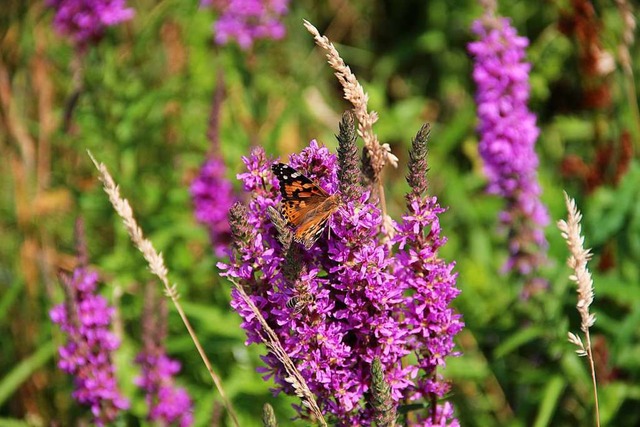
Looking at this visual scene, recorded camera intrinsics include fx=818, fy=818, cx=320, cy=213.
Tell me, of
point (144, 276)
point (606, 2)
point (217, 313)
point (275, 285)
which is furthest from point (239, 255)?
point (606, 2)

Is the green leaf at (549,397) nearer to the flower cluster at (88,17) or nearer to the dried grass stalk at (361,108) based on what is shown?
the dried grass stalk at (361,108)

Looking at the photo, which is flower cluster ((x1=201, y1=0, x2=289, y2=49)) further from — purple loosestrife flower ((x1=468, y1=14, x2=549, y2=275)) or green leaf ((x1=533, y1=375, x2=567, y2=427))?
green leaf ((x1=533, y1=375, x2=567, y2=427))

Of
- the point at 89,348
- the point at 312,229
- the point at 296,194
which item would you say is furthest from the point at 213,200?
the point at 312,229

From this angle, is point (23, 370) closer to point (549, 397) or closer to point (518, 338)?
point (518, 338)

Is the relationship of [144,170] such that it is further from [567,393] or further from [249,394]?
[567,393]

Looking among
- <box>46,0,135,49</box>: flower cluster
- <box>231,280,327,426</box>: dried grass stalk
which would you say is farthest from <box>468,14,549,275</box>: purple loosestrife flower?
<box>231,280,327,426</box>: dried grass stalk

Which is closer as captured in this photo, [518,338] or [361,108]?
[361,108]

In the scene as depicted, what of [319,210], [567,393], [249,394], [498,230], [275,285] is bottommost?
[249,394]
